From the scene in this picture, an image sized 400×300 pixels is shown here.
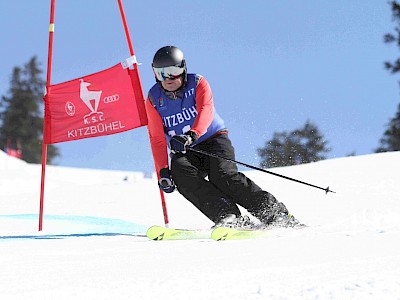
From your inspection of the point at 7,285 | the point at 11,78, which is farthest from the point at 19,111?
the point at 7,285

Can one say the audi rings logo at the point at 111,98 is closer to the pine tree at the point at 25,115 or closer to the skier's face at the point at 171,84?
the skier's face at the point at 171,84

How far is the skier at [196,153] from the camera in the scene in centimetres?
391

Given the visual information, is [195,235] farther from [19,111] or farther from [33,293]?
[19,111]

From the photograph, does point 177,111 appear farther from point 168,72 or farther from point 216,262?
point 216,262

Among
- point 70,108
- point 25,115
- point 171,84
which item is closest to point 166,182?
point 171,84

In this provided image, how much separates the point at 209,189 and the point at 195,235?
32cm

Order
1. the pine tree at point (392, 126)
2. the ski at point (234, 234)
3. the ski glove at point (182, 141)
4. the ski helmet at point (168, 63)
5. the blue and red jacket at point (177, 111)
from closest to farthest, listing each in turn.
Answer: the ski at point (234, 234)
the ski glove at point (182, 141)
the ski helmet at point (168, 63)
the blue and red jacket at point (177, 111)
the pine tree at point (392, 126)

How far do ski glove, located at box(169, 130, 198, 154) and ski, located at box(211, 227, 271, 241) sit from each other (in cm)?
57

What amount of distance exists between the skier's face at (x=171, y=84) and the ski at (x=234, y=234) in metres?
1.11

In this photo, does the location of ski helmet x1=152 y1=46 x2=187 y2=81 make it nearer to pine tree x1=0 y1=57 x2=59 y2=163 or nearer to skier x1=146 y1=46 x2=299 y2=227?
skier x1=146 y1=46 x2=299 y2=227

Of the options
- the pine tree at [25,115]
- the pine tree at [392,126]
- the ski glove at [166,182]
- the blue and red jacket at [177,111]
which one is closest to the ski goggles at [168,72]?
the blue and red jacket at [177,111]

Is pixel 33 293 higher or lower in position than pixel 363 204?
lower

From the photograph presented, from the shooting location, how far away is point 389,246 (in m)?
2.43

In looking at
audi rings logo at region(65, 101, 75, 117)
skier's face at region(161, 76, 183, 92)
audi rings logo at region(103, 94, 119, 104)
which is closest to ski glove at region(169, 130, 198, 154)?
skier's face at region(161, 76, 183, 92)
